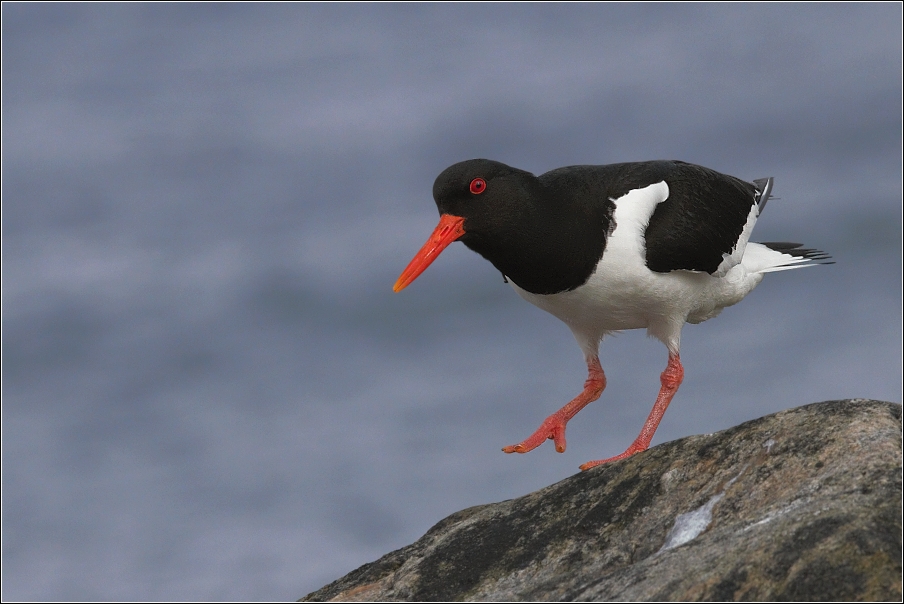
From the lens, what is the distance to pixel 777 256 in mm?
10016

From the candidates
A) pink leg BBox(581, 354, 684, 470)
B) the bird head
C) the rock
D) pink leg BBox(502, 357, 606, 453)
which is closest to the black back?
the bird head

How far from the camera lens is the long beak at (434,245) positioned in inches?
308

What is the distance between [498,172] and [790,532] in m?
4.20

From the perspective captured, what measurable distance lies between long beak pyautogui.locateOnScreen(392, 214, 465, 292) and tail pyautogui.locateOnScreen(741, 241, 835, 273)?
312cm

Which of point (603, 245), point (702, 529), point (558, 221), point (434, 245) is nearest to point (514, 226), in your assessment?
point (558, 221)

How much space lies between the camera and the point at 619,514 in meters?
5.55

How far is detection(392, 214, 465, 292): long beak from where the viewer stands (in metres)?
7.82

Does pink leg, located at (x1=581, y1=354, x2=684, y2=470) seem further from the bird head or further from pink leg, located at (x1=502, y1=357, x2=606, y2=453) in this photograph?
the bird head

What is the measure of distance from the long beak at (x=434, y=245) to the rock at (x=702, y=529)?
6.44 feet

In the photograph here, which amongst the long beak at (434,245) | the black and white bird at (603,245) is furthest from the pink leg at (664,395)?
the long beak at (434,245)

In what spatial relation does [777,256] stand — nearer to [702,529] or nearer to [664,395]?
[664,395]

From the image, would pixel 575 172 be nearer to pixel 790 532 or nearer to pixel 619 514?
pixel 619 514

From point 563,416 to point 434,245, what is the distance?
2266 mm

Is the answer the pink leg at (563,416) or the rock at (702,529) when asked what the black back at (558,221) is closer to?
the pink leg at (563,416)
